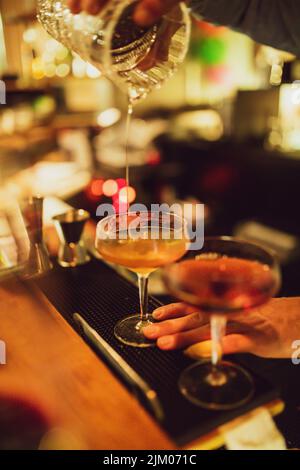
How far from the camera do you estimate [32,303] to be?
1349 millimetres

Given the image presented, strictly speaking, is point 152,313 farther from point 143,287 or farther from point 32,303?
point 32,303

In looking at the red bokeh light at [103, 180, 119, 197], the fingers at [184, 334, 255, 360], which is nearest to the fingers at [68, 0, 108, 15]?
the fingers at [184, 334, 255, 360]

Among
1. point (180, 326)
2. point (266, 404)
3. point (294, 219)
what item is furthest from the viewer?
point (294, 219)

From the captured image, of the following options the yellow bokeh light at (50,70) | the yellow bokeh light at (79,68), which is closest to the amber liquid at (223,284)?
the yellow bokeh light at (50,70)

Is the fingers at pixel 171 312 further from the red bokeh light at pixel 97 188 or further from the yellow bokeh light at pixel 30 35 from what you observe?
the yellow bokeh light at pixel 30 35

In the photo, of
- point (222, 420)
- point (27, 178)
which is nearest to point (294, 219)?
point (27, 178)

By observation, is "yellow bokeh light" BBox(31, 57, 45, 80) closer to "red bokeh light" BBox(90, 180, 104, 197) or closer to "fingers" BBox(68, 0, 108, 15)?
"red bokeh light" BBox(90, 180, 104, 197)

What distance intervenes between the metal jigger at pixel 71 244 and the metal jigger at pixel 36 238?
60 millimetres

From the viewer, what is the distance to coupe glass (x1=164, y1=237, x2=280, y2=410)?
0.93 meters

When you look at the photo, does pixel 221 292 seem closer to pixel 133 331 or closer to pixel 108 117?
pixel 133 331

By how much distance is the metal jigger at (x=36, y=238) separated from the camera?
1.58 m

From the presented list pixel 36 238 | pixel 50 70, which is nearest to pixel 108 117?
pixel 50 70

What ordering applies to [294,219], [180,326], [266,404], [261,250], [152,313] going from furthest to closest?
1. [294,219]
2. [152,313]
3. [180,326]
4. [261,250]
5. [266,404]
